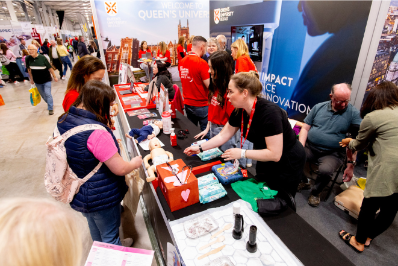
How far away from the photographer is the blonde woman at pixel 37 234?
0.45m

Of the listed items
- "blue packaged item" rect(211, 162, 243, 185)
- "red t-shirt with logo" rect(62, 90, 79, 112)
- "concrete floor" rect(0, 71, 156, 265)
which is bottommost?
"concrete floor" rect(0, 71, 156, 265)

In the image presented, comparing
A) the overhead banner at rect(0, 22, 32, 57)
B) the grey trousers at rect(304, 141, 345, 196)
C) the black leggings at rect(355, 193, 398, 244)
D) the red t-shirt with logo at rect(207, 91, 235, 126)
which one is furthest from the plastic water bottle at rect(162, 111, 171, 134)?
the overhead banner at rect(0, 22, 32, 57)

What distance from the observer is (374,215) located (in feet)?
6.07

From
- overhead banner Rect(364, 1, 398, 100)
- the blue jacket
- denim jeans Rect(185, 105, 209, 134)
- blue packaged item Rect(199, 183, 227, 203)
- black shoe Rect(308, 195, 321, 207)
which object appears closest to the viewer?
the blue jacket

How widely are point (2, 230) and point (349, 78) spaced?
3.73 m

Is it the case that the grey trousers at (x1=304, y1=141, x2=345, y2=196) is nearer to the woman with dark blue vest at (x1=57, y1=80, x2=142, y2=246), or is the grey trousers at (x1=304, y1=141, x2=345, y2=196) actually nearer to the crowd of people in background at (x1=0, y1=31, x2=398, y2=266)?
the crowd of people in background at (x1=0, y1=31, x2=398, y2=266)

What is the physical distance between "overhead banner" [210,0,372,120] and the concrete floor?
332 centimetres

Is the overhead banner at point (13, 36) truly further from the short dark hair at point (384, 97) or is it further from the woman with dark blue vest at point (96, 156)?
the short dark hair at point (384, 97)

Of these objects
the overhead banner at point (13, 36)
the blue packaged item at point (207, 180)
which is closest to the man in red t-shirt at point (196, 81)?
the blue packaged item at point (207, 180)

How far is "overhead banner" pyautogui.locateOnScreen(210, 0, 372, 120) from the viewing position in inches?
116

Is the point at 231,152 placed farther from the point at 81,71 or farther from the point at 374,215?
the point at 81,71

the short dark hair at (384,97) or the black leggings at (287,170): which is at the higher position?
the short dark hair at (384,97)

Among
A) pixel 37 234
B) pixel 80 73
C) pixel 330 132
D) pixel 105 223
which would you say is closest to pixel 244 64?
pixel 330 132

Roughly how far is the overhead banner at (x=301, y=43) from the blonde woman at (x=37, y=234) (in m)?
3.61
